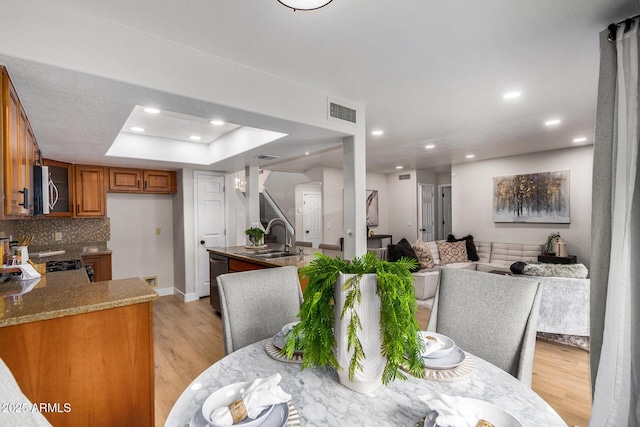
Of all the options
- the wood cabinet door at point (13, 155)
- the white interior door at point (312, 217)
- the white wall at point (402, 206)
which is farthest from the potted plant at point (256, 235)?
the white wall at point (402, 206)

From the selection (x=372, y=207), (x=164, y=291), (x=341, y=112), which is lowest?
(x=164, y=291)

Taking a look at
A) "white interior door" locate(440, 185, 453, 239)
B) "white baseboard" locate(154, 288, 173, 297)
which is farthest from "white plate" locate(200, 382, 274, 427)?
"white interior door" locate(440, 185, 453, 239)

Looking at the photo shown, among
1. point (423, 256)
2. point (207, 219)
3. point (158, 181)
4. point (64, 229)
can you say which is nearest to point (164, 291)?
point (207, 219)

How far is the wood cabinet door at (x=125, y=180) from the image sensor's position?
15.2 feet

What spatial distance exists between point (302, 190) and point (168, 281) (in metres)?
3.32

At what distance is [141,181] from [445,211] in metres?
6.88

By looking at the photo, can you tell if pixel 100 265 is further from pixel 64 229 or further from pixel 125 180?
pixel 125 180

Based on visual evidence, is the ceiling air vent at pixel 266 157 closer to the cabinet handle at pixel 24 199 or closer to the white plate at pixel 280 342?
the cabinet handle at pixel 24 199

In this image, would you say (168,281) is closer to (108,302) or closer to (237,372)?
(108,302)

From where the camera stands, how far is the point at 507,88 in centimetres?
262

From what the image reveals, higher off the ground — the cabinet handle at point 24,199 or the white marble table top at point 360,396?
the cabinet handle at point 24,199

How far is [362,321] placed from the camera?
0.96 meters

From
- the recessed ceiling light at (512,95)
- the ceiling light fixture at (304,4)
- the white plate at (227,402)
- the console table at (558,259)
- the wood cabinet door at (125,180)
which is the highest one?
the recessed ceiling light at (512,95)

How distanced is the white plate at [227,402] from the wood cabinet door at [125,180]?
184 inches
